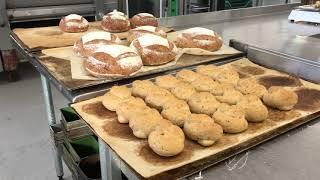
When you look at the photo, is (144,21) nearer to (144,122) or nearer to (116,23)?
(116,23)

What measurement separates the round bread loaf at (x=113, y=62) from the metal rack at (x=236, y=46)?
8cm

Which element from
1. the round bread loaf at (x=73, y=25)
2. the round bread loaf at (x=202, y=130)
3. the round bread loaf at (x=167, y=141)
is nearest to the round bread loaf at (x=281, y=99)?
the round bread loaf at (x=202, y=130)

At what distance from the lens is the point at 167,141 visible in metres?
0.90

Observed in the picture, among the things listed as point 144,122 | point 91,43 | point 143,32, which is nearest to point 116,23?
point 143,32

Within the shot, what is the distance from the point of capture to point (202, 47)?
5.86ft

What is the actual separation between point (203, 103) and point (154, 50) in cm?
56

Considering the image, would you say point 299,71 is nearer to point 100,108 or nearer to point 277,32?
point 277,32

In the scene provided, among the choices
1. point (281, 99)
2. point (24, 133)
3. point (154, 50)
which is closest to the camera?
point (281, 99)

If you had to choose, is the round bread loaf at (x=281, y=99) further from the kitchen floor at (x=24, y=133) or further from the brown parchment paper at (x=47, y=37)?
the kitchen floor at (x=24, y=133)

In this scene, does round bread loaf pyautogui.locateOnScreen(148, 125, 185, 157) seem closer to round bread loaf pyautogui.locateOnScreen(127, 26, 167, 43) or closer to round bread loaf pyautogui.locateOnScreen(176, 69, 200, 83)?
round bread loaf pyautogui.locateOnScreen(176, 69, 200, 83)

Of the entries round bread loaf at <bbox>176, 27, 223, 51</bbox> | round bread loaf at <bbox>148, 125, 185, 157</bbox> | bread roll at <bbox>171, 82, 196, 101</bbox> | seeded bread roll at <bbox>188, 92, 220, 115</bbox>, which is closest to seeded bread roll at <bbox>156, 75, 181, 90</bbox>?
bread roll at <bbox>171, 82, 196, 101</bbox>

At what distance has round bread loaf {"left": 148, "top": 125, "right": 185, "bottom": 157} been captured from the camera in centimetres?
90

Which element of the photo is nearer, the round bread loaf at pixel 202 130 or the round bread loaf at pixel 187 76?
the round bread loaf at pixel 202 130

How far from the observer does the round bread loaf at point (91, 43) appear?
1688 millimetres
